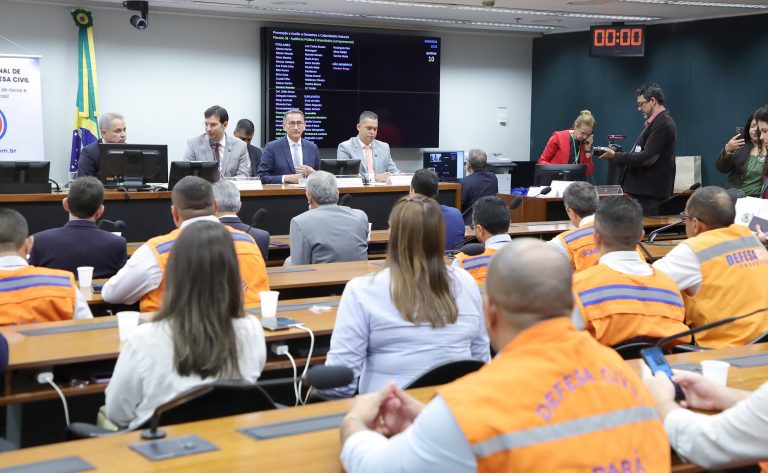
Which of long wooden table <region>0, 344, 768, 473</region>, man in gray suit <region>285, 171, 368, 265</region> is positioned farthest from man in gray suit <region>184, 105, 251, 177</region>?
long wooden table <region>0, 344, 768, 473</region>

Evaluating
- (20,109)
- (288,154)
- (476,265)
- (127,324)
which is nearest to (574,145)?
(288,154)

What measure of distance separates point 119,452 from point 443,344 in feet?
3.71

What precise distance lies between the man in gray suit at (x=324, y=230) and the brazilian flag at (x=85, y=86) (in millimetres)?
5588

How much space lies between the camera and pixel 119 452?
218cm

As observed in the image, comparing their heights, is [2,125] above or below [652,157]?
above

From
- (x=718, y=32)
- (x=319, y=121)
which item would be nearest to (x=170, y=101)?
(x=319, y=121)

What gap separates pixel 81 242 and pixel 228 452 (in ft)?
9.43

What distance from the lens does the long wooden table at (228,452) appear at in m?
2.09

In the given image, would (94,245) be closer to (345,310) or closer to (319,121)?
(345,310)

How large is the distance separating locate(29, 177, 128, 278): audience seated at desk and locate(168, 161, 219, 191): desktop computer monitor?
2.42m

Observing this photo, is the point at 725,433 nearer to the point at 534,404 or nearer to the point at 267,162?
the point at 534,404

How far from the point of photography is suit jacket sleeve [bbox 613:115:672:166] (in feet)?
27.7

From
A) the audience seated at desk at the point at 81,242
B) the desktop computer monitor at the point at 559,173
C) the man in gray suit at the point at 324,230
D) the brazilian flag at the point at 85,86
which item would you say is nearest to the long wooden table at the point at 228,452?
the audience seated at desk at the point at 81,242

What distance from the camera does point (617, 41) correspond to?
11.3 metres
